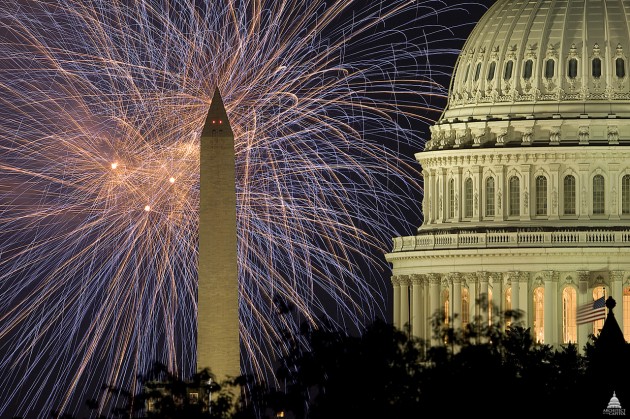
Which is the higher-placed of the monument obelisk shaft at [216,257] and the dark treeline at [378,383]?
the monument obelisk shaft at [216,257]

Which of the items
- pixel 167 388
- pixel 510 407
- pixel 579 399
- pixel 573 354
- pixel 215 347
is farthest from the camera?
pixel 573 354

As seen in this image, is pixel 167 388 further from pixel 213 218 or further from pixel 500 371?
pixel 213 218

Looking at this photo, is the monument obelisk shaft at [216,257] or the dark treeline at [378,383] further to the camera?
the monument obelisk shaft at [216,257]

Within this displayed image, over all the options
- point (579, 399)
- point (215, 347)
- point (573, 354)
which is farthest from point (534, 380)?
point (573, 354)

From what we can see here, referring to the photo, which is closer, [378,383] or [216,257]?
[378,383]

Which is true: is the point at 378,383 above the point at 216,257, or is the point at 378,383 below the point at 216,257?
below

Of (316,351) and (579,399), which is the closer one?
(316,351)
